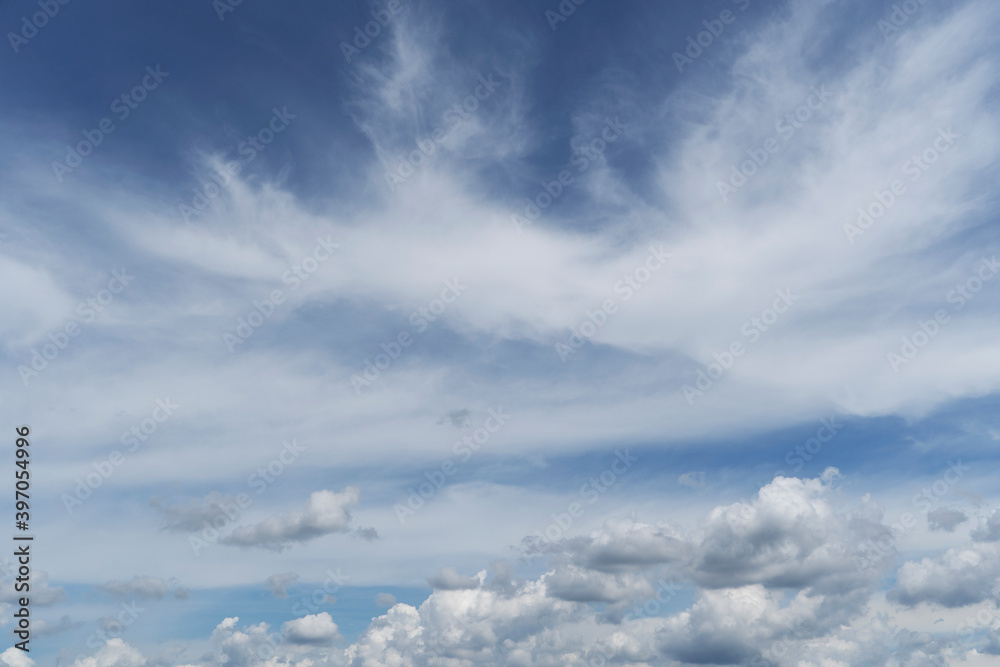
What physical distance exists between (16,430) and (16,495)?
11686 millimetres

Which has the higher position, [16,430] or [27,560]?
[16,430]

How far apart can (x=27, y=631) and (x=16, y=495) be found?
79.7 feet

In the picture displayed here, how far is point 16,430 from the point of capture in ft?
353

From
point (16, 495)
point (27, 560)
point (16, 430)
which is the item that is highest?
point (16, 430)

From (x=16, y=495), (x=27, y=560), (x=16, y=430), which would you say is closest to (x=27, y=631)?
(x=27, y=560)

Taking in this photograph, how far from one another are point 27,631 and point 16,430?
1383 inches

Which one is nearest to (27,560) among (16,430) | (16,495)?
(16,495)

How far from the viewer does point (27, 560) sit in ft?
347

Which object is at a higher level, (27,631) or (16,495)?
(16,495)

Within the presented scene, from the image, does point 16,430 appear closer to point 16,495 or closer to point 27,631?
point 16,495

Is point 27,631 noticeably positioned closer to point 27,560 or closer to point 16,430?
point 27,560

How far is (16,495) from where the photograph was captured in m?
104

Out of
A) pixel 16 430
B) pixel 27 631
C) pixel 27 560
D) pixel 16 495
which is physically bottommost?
pixel 27 631

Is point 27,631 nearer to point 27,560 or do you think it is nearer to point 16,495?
point 27,560
